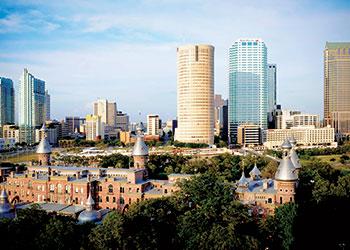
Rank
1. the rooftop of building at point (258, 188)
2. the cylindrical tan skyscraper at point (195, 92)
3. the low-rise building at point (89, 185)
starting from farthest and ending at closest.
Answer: the cylindrical tan skyscraper at point (195, 92), the low-rise building at point (89, 185), the rooftop of building at point (258, 188)

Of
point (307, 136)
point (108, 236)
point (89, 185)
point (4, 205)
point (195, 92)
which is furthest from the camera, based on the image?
point (307, 136)

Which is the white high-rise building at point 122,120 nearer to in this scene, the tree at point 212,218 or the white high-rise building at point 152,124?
the white high-rise building at point 152,124

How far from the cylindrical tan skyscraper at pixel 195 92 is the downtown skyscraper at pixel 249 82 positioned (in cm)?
2628

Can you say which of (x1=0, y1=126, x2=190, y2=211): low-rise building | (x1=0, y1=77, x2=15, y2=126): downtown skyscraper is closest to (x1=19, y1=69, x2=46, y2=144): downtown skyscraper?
(x1=0, y1=77, x2=15, y2=126): downtown skyscraper

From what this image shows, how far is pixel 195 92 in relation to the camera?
9356 cm

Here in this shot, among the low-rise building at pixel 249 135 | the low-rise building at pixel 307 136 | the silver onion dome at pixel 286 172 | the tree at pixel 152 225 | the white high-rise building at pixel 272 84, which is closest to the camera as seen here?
the tree at pixel 152 225

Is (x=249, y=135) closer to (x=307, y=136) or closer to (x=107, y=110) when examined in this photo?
(x=307, y=136)

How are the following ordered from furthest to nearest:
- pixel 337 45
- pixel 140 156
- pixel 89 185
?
pixel 337 45 → pixel 140 156 → pixel 89 185

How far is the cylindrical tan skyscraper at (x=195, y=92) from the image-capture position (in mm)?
93250

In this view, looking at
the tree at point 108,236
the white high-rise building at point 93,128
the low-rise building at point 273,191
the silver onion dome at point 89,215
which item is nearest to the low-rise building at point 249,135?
the white high-rise building at point 93,128

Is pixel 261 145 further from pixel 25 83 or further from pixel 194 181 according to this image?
pixel 194 181

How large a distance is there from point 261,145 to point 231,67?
28.1 m

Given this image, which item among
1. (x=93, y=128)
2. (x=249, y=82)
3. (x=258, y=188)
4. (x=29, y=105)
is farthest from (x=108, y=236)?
(x=93, y=128)

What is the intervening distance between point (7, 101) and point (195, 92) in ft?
263
